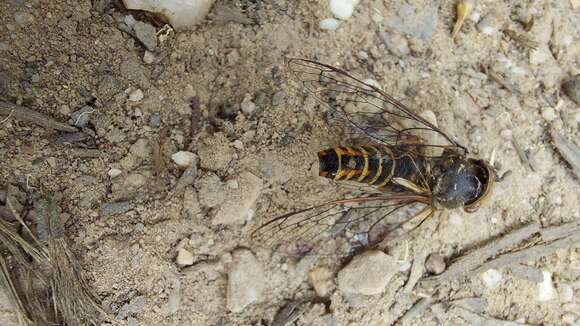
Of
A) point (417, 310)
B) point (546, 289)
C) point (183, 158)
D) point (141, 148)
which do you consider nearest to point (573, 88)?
point (546, 289)

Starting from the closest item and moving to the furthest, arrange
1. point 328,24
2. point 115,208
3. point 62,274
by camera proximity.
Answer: point 62,274 → point 115,208 → point 328,24

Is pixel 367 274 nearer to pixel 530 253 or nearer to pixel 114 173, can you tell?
pixel 530 253

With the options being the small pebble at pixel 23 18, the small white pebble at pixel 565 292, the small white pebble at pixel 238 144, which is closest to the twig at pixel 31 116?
the small pebble at pixel 23 18

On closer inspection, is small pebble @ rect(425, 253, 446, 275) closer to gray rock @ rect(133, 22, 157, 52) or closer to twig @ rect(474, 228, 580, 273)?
twig @ rect(474, 228, 580, 273)

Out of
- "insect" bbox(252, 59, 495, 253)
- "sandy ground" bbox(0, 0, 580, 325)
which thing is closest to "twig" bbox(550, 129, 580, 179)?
"sandy ground" bbox(0, 0, 580, 325)

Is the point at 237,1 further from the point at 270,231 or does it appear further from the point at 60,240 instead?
the point at 60,240

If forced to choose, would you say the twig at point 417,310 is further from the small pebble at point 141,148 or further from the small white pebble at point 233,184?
the small pebble at point 141,148
